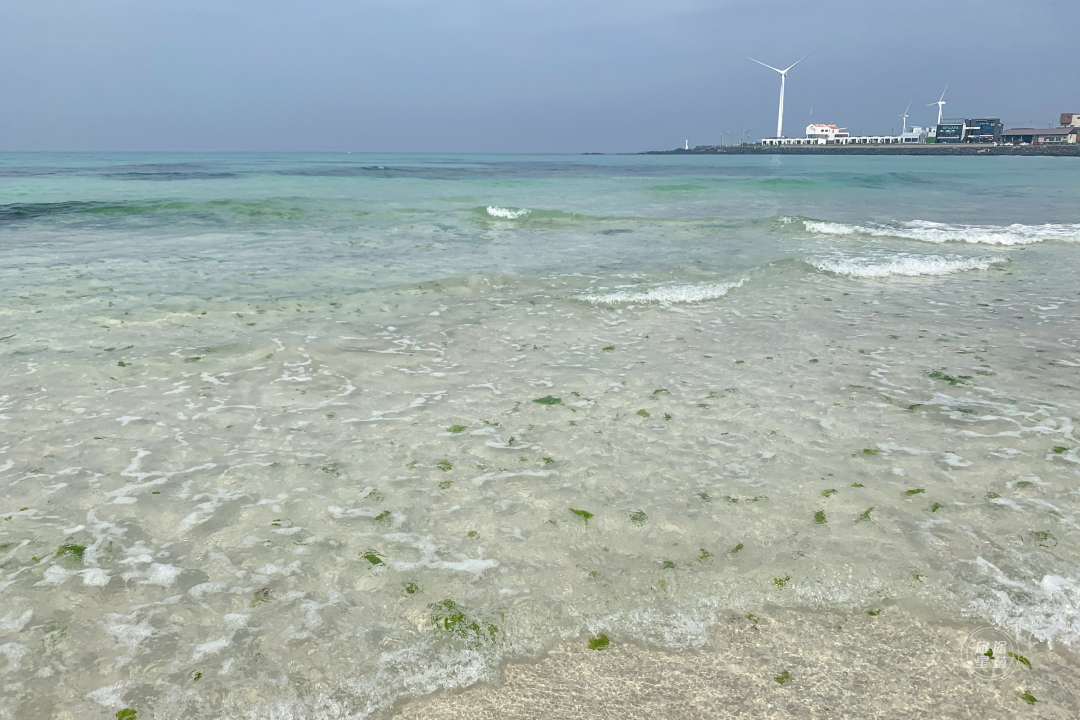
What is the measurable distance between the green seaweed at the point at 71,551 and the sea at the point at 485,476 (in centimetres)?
2

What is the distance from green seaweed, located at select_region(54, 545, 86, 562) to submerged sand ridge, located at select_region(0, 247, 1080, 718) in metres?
0.02

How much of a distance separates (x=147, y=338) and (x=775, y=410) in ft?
25.3

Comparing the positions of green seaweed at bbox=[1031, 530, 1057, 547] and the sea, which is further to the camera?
green seaweed at bbox=[1031, 530, 1057, 547]

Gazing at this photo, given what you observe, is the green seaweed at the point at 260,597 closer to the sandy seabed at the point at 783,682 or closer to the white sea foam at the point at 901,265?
the sandy seabed at the point at 783,682

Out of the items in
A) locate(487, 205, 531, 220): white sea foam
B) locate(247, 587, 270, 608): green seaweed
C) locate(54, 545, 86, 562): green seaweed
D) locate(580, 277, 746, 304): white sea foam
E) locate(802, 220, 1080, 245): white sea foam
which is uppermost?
locate(487, 205, 531, 220): white sea foam

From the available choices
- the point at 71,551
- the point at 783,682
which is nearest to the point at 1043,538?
the point at 783,682

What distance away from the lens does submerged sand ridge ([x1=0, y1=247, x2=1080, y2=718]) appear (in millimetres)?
2998

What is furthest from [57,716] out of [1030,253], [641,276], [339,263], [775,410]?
[1030,253]

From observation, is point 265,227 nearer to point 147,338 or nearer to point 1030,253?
point 147,338

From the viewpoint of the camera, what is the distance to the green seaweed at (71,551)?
12.6 feet

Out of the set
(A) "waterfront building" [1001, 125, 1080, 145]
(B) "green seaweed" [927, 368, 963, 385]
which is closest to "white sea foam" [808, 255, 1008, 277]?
(B) "green seaweed" [927, 368, 963, 385]

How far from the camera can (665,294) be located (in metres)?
10.8
